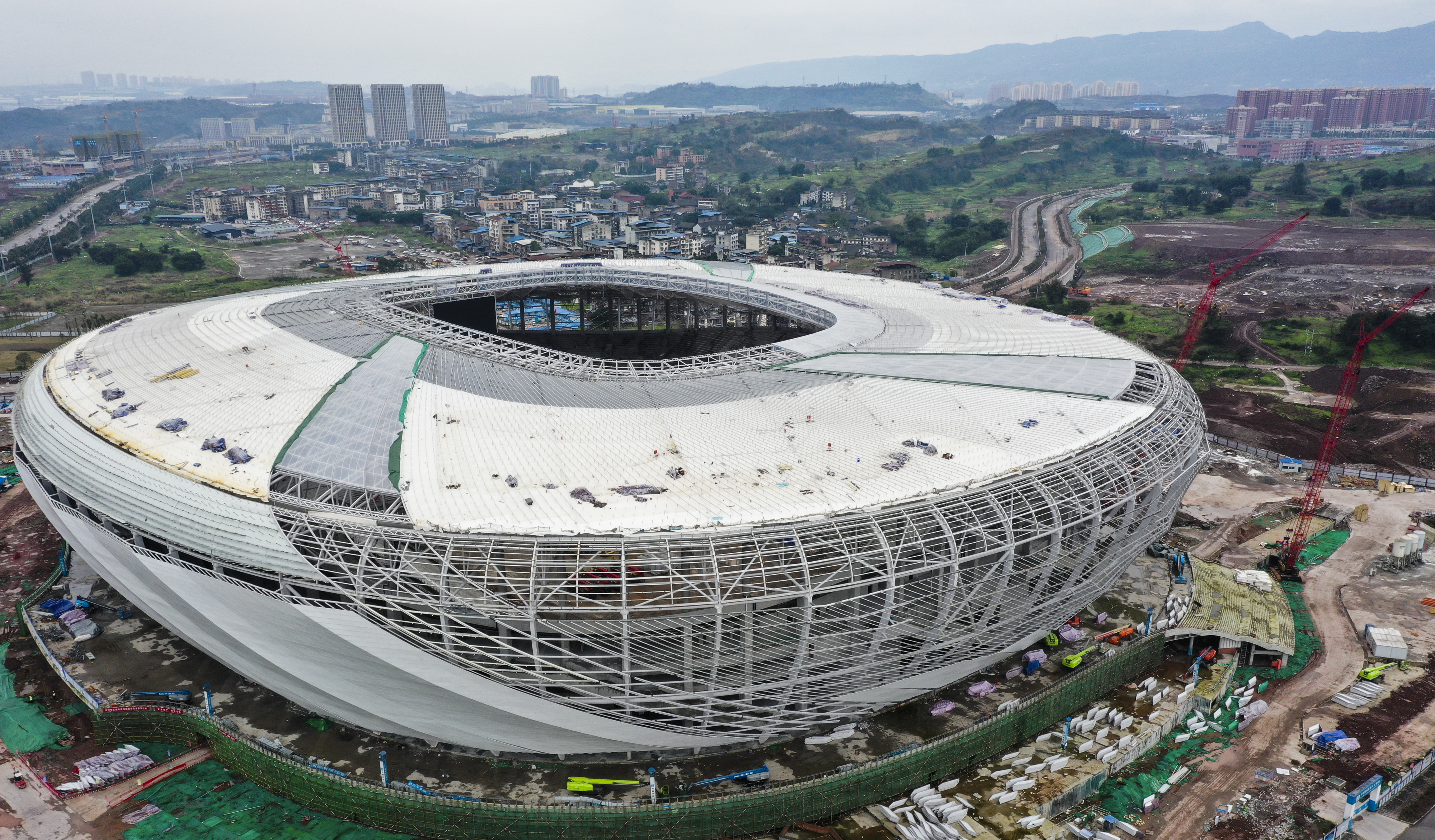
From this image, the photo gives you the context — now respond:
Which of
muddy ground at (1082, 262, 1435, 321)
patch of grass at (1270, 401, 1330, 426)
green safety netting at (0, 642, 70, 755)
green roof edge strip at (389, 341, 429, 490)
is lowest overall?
green safety netting at (0, 642, 70, 755)

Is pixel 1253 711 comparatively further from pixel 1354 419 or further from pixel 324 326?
pixel 324 326

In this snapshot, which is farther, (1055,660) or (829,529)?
(1055,660)

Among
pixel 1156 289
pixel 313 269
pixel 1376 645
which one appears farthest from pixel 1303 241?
pixel 313 269

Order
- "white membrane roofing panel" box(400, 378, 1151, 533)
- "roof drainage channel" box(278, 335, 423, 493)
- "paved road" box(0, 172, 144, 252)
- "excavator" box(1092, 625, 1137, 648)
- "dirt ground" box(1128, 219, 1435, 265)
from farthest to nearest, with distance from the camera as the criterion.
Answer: "paved road" box(0, 172, 144, 252) < "dirt ground" box(1128, 219, 1435, 265) < "excavator" box(1092, 625, 1137, 648) < "roof drainage channel" box(278, 335, 423, 493) < "white membrane roofing panel" box(400, 378, 1151, 533)

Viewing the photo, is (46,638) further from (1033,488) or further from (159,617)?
(1033,488)

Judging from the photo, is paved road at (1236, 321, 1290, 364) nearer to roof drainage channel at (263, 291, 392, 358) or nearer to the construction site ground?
the construction site ground

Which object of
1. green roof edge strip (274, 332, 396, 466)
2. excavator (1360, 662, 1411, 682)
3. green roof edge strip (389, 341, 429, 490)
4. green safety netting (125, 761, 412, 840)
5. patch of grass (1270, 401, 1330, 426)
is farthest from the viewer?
patch of grass (1270, 401, 1330, 426)

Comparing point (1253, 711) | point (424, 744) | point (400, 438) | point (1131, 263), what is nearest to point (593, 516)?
point (400, 438)

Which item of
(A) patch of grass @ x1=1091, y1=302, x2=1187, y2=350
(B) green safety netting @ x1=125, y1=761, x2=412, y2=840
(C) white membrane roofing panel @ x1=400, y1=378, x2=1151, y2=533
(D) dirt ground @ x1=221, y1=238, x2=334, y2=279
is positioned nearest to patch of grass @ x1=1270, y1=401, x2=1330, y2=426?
(A) patch of grass @ x1=1091, y1=302, x2=1187, y2=350
